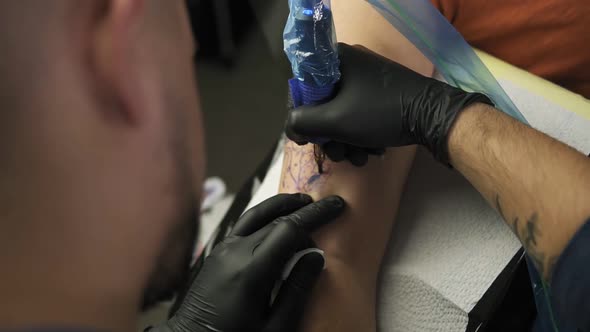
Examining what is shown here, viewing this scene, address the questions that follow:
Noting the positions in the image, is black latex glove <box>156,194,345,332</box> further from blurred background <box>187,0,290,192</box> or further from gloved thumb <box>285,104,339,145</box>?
blurred background <box>187,0,290,192</box>

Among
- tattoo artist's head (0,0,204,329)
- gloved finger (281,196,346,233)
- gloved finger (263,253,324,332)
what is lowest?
gloved finger (263,253,324,332)

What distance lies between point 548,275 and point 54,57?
0.67 m

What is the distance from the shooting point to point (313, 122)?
899mm

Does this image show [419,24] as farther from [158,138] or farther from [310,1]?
[158,138]

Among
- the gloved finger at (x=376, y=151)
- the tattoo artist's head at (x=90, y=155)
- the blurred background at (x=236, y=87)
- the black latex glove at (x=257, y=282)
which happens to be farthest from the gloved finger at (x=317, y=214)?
the blurred background at (x=236, y=87)

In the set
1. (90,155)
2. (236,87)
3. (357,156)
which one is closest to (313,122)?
(357,156)

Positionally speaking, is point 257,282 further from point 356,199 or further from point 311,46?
point 311,46

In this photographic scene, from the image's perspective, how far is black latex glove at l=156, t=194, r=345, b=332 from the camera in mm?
842

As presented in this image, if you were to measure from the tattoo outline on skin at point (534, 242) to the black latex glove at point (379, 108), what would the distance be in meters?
0.17

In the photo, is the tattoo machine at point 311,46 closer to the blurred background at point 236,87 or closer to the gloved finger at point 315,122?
the gloved finger at point 315,122

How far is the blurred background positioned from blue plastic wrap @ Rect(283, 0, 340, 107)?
1.17 m

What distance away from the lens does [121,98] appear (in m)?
0.44

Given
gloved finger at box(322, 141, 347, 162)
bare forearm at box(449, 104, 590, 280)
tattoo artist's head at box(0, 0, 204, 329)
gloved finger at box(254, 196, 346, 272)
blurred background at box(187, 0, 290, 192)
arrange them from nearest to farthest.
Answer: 1. tattoo artist's head at box(0, 0, 204, 329)
2. bare forearm at box(449, 104, 590, 280)
3. gloved finger at box(254, 196, 346, 272)
4. gloved finger at box(322, 141, 347, 162)
5. blurred background at box(187, 0, 290, 192)

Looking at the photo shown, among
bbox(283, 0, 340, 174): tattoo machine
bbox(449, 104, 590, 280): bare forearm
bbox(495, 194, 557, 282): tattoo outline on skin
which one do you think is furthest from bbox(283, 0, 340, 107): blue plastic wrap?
bbox(495, 194, 557, 282): tattoo outline on skin
